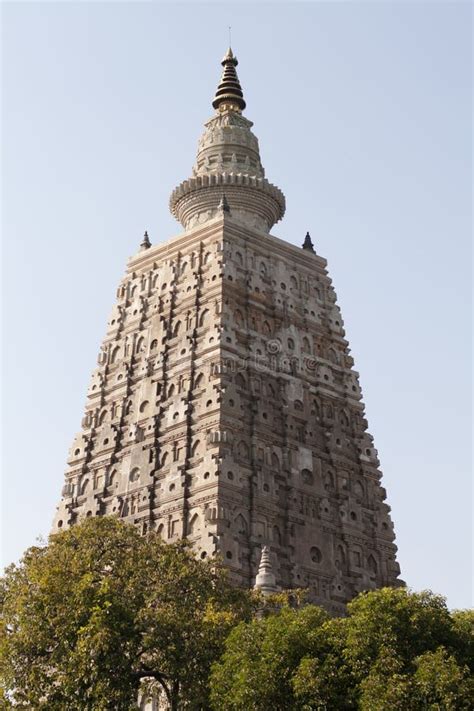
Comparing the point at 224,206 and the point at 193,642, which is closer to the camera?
the point at 193,642

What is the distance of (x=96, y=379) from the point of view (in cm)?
5512

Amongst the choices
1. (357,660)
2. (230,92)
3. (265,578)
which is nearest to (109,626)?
(357,660)

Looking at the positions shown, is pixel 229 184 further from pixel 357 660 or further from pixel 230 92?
pixel 357 660

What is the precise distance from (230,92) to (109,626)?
4298 centimetres

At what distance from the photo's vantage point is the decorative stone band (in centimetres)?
5888

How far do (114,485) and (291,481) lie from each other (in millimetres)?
8515

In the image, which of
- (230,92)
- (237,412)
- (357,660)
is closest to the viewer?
(357,660)

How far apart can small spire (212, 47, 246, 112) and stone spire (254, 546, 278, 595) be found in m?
34.2

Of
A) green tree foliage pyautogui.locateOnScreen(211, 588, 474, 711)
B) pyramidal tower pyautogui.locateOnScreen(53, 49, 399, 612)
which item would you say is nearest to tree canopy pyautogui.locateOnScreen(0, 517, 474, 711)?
green tree foliage pyautogui.locateOnScreen(211, 588, 474, 711)

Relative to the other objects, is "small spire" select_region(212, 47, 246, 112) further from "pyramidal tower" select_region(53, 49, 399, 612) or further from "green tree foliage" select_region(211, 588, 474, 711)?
"green tree foliage" select_region(211, 588, 474, 711)

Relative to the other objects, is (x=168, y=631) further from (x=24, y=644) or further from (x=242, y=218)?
(x=242, y=218)

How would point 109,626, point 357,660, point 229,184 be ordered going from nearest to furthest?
point 357,660 < point 109,626 < point 229,184

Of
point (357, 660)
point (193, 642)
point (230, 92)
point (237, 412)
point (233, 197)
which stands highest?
point (230, 92)

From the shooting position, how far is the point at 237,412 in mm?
48219
